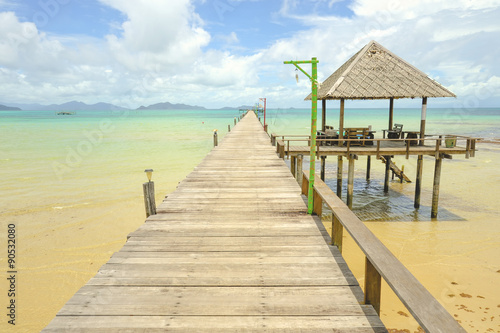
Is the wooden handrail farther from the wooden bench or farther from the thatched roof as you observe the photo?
the thatched roof

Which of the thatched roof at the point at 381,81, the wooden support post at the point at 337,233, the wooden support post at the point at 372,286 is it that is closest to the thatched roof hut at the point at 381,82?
the thatched roof at the point at 381,81

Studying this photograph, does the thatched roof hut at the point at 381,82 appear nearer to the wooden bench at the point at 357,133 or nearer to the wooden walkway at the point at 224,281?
the wooden bench at the point at 357,133

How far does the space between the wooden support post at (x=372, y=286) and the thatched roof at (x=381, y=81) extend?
10529 millimetres

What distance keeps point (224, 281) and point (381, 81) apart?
12.8 m

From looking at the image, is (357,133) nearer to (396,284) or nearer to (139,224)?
(139,224)

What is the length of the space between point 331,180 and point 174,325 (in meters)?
17.1

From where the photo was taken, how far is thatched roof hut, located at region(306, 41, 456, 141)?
1307cm

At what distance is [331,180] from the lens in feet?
62.4

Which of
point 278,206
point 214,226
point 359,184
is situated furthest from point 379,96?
point 214,226

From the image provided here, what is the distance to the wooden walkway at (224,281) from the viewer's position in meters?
3.03

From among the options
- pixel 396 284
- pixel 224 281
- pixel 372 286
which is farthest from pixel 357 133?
pixel 396 284

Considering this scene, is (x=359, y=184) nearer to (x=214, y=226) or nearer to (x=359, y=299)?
(x=214, y=226)

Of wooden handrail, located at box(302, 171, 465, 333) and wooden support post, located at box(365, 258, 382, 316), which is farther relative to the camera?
wooden support post, located at box(365, 258, 382, 316)

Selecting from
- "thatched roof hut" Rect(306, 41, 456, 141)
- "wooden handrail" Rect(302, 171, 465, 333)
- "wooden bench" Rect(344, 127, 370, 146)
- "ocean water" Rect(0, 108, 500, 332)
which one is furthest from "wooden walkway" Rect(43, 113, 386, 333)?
"thatched roof hut" Rect(306, 41, 456, 141)
